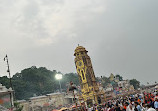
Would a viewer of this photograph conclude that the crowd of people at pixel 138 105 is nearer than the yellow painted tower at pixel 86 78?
Yes

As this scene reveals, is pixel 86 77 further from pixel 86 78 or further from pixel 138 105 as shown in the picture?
pixel 138 105

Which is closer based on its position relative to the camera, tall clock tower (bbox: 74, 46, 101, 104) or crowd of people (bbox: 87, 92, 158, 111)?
crowd of people (bbox: 87, 92, 158, 111)

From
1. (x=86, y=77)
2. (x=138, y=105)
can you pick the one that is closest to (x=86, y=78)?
(x=86, y=77)

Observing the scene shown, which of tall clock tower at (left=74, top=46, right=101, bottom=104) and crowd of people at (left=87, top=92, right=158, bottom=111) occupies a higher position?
tall clock tower at (left=74, top=46, right=101, bottom=104)

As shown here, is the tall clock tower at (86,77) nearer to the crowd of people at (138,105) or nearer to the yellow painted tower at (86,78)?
the yellow painted tower at (86,78)

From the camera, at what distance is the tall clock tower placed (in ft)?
134

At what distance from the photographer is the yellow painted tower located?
4078 centimetres

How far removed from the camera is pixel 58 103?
64375 mm

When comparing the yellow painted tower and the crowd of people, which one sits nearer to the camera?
the crowd of people

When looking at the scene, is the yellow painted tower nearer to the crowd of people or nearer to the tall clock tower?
the tall clock tower

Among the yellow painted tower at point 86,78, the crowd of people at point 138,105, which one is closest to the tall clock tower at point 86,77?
the yellow painted tower at point 86,78

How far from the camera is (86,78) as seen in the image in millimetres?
42656

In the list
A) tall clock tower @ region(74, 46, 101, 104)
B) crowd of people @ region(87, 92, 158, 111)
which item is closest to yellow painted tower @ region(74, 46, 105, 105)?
tall clock tower @ region(74, 46, 101, 104)

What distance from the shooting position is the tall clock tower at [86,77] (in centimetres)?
4081
